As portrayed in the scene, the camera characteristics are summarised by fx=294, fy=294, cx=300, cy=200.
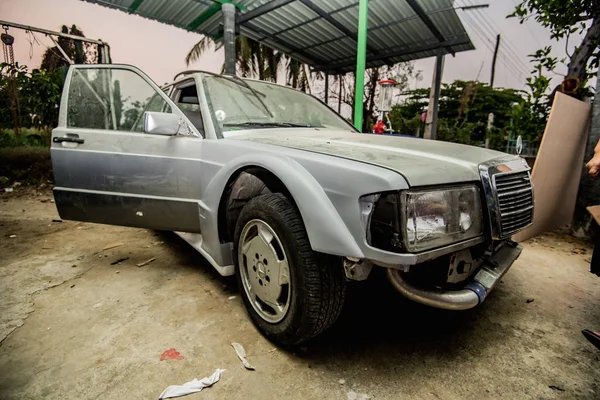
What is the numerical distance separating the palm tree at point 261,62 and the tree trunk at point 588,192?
1151 centimetres

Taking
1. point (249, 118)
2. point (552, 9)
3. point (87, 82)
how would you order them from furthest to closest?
point (552, 9) < point (87, 82) < point (249, 118)

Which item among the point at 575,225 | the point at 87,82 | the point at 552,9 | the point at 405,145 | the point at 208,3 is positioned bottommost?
the point at 575,225

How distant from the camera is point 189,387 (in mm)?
1360

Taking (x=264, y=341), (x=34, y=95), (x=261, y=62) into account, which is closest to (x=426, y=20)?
(x=264, y=341)

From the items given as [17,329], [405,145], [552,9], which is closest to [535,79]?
[552,9]

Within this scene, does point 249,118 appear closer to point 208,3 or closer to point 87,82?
point 87,82

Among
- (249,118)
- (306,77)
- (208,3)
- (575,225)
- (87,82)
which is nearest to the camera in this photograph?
(249,118)

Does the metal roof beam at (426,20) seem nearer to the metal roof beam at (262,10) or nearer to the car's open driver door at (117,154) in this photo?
the metal roof beam at (262,10)

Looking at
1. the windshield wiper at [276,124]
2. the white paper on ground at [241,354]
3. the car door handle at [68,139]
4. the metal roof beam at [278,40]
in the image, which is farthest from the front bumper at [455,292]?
the metal roof beam at [278,40]

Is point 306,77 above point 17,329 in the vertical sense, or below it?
above

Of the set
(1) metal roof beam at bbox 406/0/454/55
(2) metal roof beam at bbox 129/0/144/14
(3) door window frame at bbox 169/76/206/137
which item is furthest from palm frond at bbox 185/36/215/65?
(3) door window frame at bbox 169/76/206/137

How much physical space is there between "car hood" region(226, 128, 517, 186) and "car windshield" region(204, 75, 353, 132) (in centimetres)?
24

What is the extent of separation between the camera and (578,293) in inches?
92.0

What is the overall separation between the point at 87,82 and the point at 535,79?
567 centimetres
